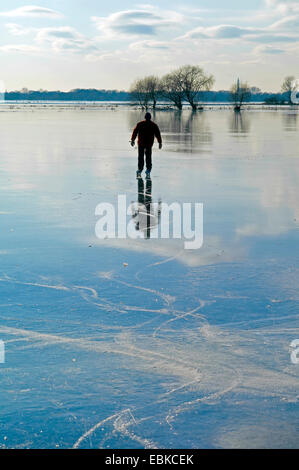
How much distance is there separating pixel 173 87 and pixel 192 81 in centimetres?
444

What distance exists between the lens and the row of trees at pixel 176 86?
116 metres

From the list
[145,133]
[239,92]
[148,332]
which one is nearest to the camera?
[148,332]

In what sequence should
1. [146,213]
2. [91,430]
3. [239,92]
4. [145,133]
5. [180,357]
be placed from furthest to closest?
[239,92] → [145,133] → [146,213] → [180,357] → [91,430]

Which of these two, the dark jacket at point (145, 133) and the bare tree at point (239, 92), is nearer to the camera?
the dark jacket at point (145, 133)

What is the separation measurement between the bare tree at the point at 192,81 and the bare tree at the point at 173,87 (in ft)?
1.93

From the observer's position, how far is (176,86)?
381ft

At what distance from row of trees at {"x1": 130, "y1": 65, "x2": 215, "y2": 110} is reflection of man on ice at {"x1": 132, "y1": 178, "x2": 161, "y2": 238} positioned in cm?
10195

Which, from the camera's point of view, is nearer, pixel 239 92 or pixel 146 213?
pixel 146 213

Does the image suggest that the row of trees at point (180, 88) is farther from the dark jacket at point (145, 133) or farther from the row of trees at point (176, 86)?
the dark jacket at point (145, 133)

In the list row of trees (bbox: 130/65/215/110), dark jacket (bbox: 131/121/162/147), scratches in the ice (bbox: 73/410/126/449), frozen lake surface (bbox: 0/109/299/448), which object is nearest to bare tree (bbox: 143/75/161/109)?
row of trees (bbox: 130/65/215/110)

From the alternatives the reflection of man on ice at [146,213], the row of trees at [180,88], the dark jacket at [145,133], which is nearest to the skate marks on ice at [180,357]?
the reflection of man on ice at [146,213]

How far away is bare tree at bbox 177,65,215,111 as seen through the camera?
381 ft

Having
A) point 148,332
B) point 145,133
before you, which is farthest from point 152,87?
point 148,332

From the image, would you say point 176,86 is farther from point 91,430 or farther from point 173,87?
point 91,430
